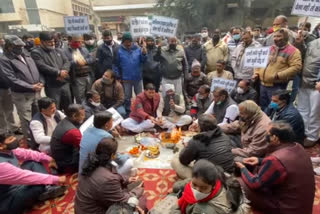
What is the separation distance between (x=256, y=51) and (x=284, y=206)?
280cm

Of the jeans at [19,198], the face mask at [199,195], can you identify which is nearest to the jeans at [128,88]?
the jeans at [19,198]

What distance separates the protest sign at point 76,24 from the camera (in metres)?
5.49

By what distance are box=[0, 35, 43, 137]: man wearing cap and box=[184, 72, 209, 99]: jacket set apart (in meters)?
3.10

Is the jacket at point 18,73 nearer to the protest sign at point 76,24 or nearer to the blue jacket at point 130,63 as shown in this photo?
the protest sign at point 76,24

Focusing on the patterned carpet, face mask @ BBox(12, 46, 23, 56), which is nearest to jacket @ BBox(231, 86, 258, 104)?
the patterned carpet

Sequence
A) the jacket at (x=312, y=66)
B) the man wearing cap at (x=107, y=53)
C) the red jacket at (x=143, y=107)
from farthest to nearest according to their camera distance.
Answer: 1. the man wearing cap at (x=107, y=53)
2. the red jacket at (x=143, y=107)
3. the jacket at (x=312, y=66)

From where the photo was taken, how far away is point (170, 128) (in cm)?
462

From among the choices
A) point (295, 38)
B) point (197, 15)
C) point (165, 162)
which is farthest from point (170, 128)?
point (197, 15)

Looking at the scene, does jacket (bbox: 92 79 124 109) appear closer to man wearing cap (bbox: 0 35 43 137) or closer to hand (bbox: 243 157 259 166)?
man wearing cap (bbox: 0 35 43 137)

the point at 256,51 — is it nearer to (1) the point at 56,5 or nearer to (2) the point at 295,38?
(2) the point at 295,38

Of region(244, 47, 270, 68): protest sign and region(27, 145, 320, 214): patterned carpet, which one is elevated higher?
region(244, 47, 270, 68): protest sign

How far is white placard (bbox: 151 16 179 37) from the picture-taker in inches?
198

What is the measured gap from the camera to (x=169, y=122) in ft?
15.4

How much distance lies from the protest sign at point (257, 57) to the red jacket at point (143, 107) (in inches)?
75.1
